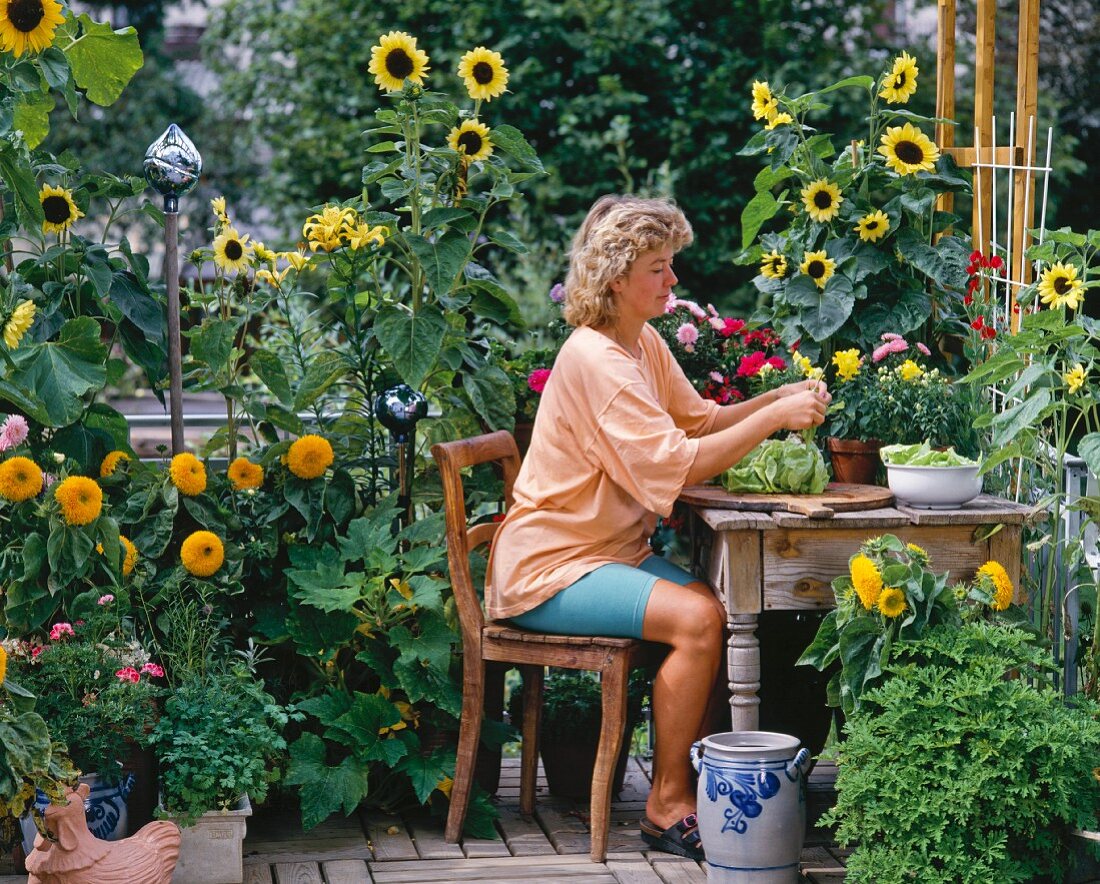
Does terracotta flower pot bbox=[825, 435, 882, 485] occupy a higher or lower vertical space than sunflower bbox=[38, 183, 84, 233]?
lower

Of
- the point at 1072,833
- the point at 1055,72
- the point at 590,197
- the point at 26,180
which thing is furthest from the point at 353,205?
the point at 1055,72

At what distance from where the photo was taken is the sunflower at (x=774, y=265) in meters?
3.94

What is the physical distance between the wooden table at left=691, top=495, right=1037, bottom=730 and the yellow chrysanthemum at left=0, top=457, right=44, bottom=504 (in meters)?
1.43

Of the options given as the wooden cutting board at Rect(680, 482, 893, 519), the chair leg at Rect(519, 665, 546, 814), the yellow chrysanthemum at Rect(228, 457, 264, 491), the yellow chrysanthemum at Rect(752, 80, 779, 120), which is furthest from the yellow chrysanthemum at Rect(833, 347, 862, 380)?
the yellow chrysanthemum at Rect(228, 457, 264, 491)

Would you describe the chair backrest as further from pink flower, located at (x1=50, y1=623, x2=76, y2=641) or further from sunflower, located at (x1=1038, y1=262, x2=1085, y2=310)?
sunflower, located at (x1=1038, y1=262, x2=1085, y2=310)

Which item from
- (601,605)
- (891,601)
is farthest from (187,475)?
(891,601)

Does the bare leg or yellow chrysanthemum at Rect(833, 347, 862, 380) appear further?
yellow chrysanthemum at Rect(833, 347, 862, 380)

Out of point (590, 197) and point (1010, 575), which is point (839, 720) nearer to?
point (1010, 575)

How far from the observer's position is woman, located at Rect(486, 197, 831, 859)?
10.1ft

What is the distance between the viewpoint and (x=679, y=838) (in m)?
3.19

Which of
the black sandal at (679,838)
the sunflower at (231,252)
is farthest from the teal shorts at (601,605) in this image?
the sunflower at (231,252)

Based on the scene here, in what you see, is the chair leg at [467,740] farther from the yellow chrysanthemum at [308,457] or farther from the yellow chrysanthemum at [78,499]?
the yellow chrysanthemum at [78,499]

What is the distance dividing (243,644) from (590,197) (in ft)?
15.0

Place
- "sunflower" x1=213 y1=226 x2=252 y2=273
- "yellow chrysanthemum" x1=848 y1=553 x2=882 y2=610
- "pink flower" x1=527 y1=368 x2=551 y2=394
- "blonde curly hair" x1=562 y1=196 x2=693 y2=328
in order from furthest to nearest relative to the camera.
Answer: "pink flower" x1=527 y1=368 x2=551 y2=394
"sunflower" x1=213 y1=226 x2=252 y2=273
"blonde curly hair" x1=562 y1=196 x2=693 y2=328
"yellow chrysanthemum" x1=848 y1=553 x2=882 y2=610
